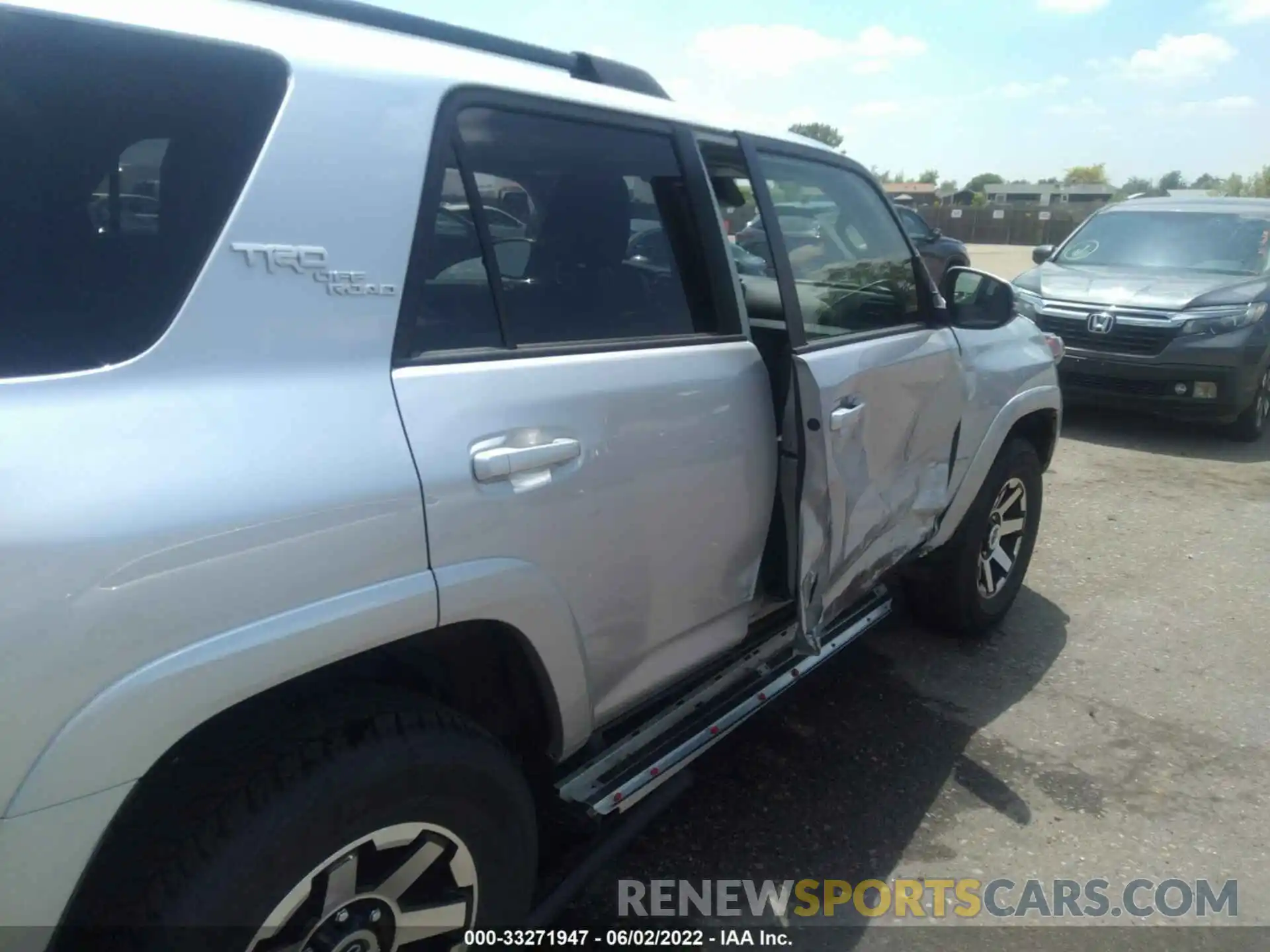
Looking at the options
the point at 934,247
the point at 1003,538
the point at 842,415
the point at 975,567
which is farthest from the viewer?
the point at 934,247

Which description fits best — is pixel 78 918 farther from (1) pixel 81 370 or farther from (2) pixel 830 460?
(2) pixel 830 460

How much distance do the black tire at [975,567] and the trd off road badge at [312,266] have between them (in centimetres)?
277

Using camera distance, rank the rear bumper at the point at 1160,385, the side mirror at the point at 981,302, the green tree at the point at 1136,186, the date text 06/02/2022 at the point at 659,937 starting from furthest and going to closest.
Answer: the green tree at the point at 1136,186
the rear bumper at the point at 1160,385
the side mirror at the point at 981,302
the date text 06/02/2022 at the point at 659,937

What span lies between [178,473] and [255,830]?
55 cm

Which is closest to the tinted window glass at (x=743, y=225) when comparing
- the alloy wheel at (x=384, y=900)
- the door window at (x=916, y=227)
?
the alloy wheel at (x=384, y=900)

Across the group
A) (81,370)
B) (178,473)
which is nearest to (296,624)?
(178,473)

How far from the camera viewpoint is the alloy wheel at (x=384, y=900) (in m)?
1.54

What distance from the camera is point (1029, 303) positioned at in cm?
823

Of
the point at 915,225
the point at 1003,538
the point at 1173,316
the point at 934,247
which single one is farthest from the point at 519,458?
the point at 915,225

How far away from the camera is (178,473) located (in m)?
1.36

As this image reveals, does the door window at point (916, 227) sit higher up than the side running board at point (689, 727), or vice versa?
the door window at point (916, 227)

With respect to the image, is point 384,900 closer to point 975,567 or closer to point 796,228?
point 796,228

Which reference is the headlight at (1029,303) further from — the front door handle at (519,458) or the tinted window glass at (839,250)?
the front door handle at (519,458)

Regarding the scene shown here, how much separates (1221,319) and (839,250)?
5.73 meters
